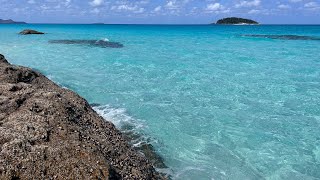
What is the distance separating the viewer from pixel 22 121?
7.16 meters

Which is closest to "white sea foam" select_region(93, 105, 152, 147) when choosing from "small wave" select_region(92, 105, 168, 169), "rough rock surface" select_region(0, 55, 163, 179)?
"small wave" select_region(92, 105, 168, 169)

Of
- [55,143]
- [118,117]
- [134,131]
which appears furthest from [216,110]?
[55,143]

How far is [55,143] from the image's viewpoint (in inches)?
263

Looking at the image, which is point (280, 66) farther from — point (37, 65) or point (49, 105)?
point (49, 105)

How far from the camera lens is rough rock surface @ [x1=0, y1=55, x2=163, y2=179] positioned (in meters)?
6.02

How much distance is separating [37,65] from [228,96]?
18.9 m

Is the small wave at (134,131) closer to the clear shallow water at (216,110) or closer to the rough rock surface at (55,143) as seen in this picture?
the clear shallow water at (216,110)

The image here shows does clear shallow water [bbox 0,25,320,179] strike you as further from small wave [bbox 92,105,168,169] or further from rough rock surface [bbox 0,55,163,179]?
rough rock surface [bbox 0,55,163,179]

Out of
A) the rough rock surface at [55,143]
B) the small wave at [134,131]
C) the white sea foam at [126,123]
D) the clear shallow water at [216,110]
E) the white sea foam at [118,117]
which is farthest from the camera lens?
the white sea foam at [118,117]

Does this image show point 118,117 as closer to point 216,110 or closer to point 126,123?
point 126,123

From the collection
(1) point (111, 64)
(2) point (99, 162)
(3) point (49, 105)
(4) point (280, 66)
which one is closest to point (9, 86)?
(3) point (49, 105)

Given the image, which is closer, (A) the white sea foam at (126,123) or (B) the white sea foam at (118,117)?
(A) the white sea foam at (126,123)

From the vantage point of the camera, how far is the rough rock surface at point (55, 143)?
6.02 metres

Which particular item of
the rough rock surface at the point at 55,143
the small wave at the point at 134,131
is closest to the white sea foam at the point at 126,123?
the small wave at the point at 134,131
